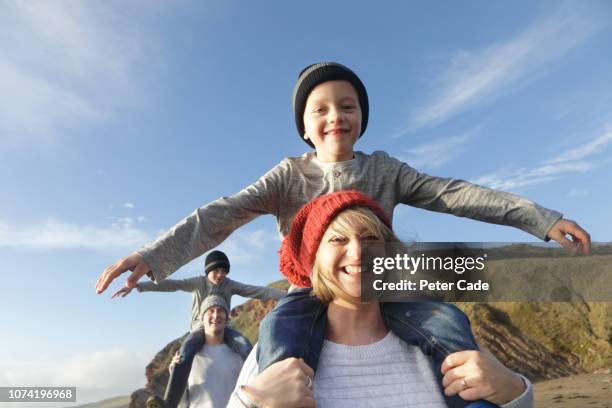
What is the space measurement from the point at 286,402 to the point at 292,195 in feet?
3.65

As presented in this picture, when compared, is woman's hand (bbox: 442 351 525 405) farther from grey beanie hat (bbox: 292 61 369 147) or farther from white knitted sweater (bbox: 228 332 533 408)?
grey beanie hat (bbox: 292 61 369 147)

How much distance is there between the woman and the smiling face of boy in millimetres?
501

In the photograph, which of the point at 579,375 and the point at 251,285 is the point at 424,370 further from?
the point at 579,375

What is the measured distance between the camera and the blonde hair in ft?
6.31

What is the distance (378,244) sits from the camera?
1973 mm

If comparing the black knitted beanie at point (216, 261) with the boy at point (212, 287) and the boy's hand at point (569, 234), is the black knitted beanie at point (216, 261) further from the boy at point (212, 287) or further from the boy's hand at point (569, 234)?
the boy's hand at point (569, 234)

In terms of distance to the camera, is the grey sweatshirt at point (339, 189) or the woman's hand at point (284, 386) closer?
the woman's hand at point (284, 386)

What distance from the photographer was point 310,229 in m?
2.03

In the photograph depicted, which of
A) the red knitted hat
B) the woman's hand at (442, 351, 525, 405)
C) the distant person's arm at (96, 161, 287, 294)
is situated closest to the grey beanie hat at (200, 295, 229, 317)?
the distant person's arm at (96, 161, 287, 294)

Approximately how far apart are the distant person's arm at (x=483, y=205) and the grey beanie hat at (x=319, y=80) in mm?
403

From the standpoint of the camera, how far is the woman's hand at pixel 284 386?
1620 mm

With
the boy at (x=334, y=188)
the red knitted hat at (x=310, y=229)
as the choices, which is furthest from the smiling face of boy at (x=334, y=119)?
the red knitted hat at (x=310, y=229)

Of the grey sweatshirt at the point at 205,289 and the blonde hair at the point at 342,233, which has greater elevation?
the grey sweatshirt at the point at 205,289

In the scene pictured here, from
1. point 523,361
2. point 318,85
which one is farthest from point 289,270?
point 523,361
